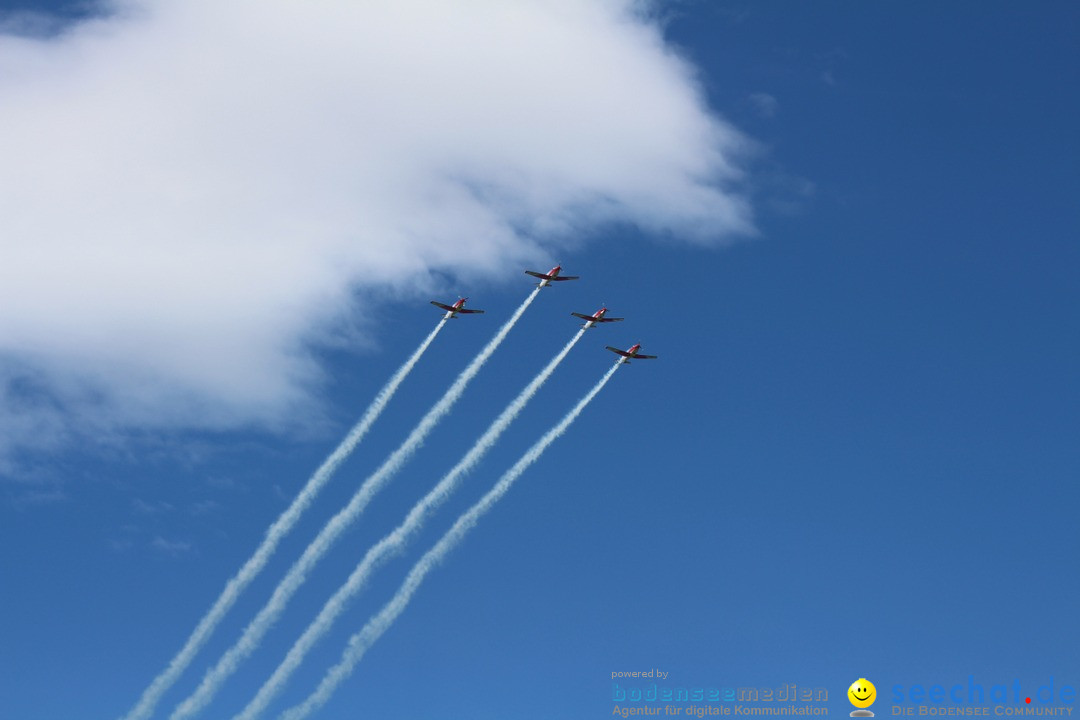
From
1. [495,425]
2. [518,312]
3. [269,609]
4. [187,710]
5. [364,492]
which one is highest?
[518,312]

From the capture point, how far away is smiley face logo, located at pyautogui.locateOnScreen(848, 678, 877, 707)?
135125mm

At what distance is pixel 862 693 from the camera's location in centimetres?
13538

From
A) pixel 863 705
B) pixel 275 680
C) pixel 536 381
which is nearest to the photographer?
pixel 863 705

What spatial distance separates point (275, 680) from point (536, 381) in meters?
42.2

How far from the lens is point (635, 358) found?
18775 cm

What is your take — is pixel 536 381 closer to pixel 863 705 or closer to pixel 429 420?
pixel 429 420

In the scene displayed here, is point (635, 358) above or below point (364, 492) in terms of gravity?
above

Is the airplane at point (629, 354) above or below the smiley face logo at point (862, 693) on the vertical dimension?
above

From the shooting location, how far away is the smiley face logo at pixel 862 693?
Result: 135 metres

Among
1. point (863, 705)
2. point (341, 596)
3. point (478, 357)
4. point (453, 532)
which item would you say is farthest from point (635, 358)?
point (863, 705)

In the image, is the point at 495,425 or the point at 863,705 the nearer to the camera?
the point at 863,705

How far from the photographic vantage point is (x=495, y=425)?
17575 centimetres

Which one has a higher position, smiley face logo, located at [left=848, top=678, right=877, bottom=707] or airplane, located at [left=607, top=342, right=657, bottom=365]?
airplane, located at [left=607, top=342, right=657, bottom=365]

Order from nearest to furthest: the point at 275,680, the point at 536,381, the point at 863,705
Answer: the point at 863,705 < the point at 275,680 < the point at 536,381
